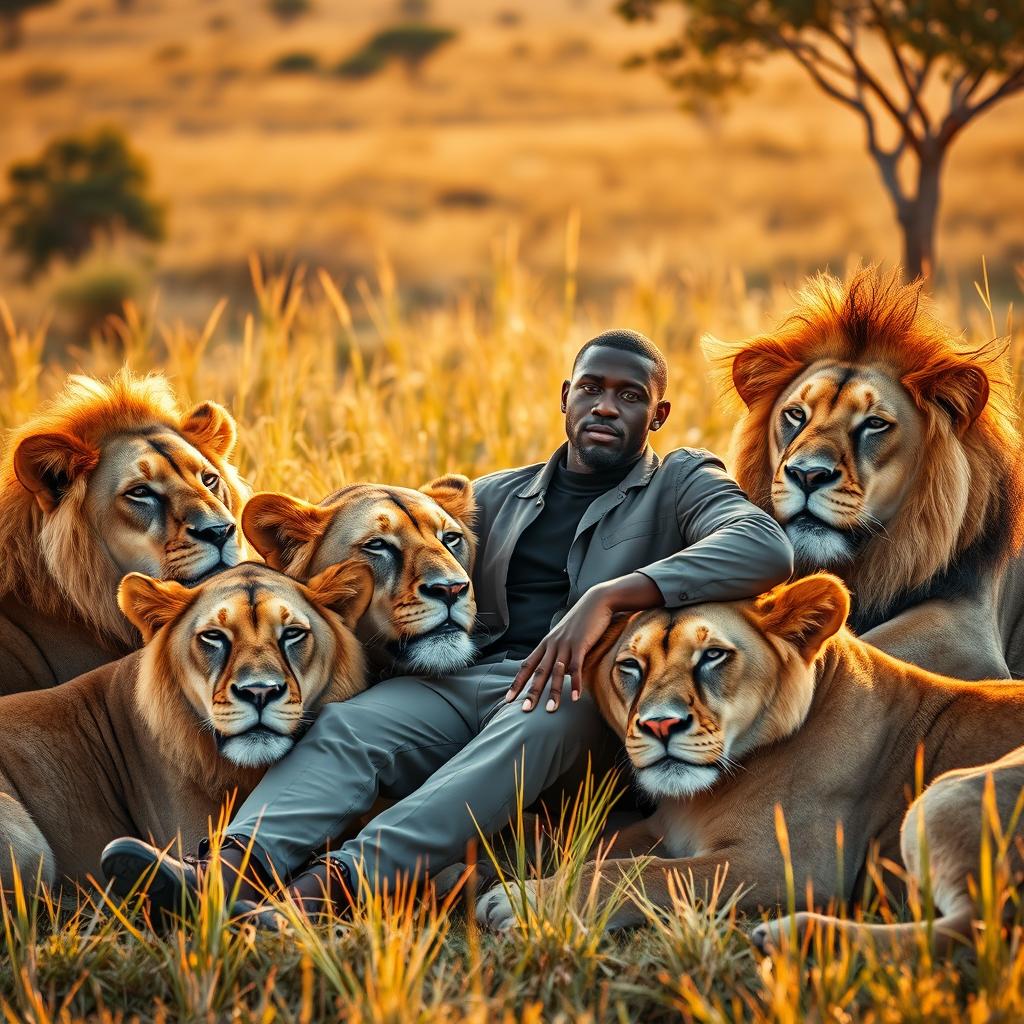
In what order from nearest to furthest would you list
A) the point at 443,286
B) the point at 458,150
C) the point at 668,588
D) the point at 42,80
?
the point at 668,588 < the point at 443,286 < the point at 42,80 < the point at 458,150

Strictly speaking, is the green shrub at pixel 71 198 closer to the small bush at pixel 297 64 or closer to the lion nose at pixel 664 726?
the small bush at pixel 297 64

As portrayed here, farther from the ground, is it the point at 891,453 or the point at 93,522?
the point at 891,453

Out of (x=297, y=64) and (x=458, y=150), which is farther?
(x=297, y=64)

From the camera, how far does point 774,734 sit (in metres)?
4.32

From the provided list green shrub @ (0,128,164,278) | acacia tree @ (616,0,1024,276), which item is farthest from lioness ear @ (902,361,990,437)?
green shrub @ (0,128,164,278)

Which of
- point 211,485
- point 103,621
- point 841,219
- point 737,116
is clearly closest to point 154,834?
point 103,621

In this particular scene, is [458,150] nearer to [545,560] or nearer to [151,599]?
[545,560]

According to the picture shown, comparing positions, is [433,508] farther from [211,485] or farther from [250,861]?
[250,861]

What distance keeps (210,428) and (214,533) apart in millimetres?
603

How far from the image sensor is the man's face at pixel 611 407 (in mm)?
5199

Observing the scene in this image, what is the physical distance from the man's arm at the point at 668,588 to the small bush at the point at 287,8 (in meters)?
52.2

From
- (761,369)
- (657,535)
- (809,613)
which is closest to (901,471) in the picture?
(761,369)

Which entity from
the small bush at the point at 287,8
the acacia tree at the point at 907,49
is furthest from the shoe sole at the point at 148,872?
the small bush at the point at 287,8

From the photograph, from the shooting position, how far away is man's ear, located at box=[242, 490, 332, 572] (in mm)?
5047
